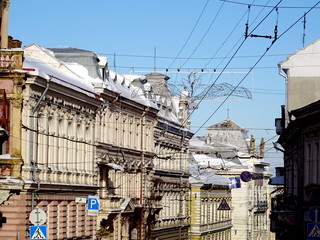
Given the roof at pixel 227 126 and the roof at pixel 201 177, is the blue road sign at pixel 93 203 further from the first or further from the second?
the roof at pixel 227 126

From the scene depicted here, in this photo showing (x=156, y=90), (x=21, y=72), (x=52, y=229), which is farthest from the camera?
(x=156, y=90)

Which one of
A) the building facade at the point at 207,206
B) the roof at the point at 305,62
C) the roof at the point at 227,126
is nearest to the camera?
the roof at the point at 305,62

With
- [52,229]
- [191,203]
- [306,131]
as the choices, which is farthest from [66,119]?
[191,203]

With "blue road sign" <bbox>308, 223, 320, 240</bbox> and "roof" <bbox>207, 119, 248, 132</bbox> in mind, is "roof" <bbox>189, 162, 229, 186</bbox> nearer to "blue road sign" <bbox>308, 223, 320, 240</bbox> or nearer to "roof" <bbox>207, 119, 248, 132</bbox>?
"roof" <bbox>207, 119, 248, 132</bbox>

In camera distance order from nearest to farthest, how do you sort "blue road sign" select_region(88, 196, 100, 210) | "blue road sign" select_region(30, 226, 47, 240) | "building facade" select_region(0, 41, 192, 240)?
"blue road sign" select_region(30, 226, 47, 240)
"building facade" select_region(0, 41, 192, 240)
"blue road sign" select_region(88, 196, 100, 210)

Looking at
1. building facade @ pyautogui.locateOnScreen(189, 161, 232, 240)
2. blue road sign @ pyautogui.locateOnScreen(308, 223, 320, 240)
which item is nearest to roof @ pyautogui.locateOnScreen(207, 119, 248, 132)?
building facade @ pyautogui.locateOnScreen(189, 161, 232, 240)

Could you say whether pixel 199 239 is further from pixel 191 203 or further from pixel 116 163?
pixel 116 163

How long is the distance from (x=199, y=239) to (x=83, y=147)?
4187cm

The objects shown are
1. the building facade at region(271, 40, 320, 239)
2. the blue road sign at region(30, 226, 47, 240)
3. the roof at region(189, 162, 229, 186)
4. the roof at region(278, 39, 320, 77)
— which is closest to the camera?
the blue road sign at region(30, 226, 47, 240)

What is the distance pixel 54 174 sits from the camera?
50.8 m

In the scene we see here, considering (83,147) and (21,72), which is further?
(83,147)

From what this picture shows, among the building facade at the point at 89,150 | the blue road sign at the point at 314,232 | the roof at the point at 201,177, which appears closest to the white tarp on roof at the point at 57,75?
the building facade at the point at 89,150

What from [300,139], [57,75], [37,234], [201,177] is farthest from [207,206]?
[37,234]

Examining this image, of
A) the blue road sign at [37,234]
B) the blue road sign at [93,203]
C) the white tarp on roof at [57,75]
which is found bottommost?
the blue road sign at [37,234]
